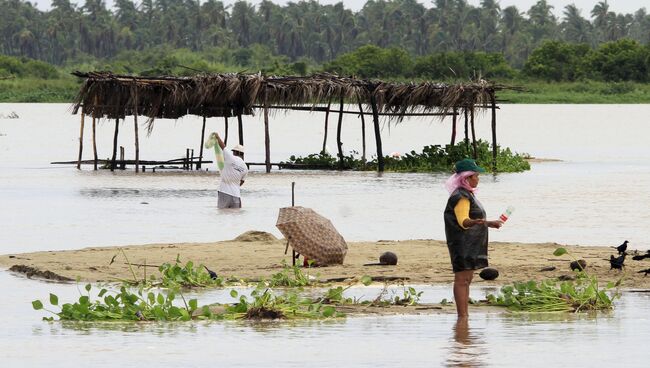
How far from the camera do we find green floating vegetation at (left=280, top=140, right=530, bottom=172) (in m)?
31.0

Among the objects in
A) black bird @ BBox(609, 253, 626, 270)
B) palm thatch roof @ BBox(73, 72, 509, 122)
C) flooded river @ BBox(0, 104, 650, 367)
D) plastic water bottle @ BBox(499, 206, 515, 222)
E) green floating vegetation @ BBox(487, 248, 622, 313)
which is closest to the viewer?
flooded river @ BBox(0, 104, 650, 367)

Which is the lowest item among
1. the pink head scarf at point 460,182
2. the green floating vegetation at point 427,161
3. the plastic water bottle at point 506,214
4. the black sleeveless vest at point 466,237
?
the green floating vegetation at point 427,161

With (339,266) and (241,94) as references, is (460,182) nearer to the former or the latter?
(339,266)

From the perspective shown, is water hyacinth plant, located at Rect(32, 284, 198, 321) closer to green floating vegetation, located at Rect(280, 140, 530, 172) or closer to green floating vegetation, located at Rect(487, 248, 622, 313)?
green floating vegetation, located at Rect(487, 248, 622, 313)

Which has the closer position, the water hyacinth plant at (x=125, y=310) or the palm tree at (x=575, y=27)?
the water hyacinth plant at (x=125, y=310)

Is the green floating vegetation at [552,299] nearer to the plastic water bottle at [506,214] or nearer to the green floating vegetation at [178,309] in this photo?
the green floating vegetation at [178,309]

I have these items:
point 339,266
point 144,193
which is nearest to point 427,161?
point 144,193

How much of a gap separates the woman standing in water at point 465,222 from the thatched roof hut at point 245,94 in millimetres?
19046

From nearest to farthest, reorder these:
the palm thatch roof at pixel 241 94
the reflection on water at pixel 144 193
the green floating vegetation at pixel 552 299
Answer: the green floating vegetation at pixel 552 299 < the reflection on water at pixel 144 193 < the palm thatch roof at pixel 241 94

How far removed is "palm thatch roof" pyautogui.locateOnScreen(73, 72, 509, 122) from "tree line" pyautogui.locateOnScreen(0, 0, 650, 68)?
10280 cm

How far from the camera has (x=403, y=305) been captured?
11.1 metres

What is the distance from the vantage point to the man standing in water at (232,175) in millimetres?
18906

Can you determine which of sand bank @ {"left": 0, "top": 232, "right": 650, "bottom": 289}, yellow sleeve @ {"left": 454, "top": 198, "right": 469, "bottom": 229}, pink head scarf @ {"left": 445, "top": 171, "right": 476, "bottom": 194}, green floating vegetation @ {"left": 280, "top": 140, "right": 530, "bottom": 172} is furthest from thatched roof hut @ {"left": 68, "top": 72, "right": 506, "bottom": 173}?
yellow sleeve @ {"left": 454, "top": 198, "right": 469, "bottom": 229}

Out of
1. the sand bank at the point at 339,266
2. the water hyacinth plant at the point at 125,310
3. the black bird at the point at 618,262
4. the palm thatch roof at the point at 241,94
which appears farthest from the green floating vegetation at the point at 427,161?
the water hyacinth plant at the point at 125,310
